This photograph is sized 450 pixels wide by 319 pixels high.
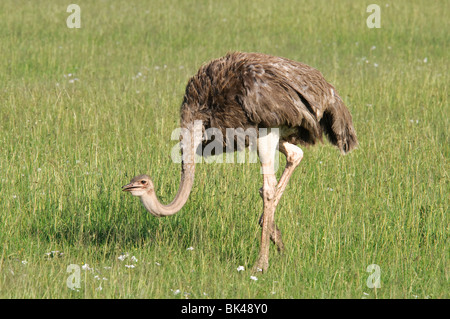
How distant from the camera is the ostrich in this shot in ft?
18.0

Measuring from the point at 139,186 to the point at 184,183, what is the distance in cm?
50

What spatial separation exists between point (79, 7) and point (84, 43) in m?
2.82

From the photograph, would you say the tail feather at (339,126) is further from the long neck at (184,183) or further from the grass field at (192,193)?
the long neck at (184,183)

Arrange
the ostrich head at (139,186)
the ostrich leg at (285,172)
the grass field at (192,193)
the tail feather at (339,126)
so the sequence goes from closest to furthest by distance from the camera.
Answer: the ostrich head at (139,186)
the grass field at (192,193)
the ostrich leg at (285,172)
the tail feather at (339,126)

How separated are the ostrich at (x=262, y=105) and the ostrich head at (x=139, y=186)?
360 mm

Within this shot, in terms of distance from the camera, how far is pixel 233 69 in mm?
5688

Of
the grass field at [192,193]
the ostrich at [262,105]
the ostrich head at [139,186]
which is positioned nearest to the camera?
the ostrich head at [139,186]

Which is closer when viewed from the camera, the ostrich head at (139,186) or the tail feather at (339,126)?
the ostrich head at (139,186)

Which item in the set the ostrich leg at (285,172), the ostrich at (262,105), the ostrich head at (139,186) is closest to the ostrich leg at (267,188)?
the ostrich at (262,105)

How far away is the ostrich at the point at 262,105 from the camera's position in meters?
5.47

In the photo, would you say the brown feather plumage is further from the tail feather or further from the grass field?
the grass field

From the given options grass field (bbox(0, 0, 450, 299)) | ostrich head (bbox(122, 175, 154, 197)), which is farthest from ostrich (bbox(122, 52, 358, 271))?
grass field (bbox(0, 0, 450, 299))

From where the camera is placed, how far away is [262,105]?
546 cm

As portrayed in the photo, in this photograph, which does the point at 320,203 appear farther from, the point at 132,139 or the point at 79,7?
the point at 79,7
